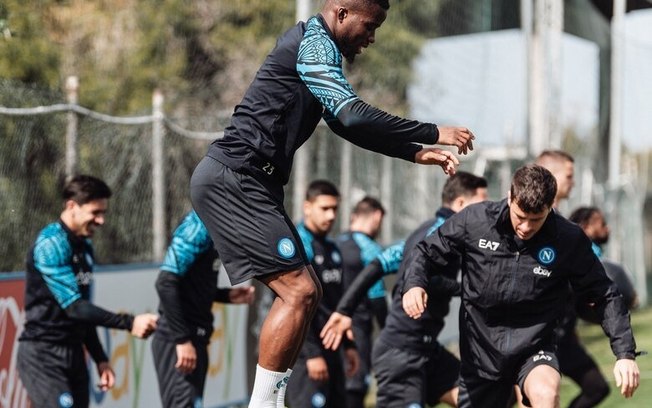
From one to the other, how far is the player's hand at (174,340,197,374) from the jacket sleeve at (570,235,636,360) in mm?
2370

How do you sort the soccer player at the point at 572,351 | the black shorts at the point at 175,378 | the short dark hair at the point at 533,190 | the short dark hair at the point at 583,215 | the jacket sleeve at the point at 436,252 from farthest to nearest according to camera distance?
the short dark hair at the point at 583,215 → the soccer player at the point at 572,351 → the black shorts at the point at 175,378 → the jacket sleeve at the point at 436,252 → the short dark hair at the point at 533,190

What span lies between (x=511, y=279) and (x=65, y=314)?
2595mm

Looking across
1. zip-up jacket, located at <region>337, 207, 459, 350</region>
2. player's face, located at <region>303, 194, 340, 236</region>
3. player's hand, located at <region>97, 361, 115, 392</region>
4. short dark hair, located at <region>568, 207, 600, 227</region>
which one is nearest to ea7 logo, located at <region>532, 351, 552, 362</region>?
zip-up jacket, located at <region>337, 207, 459, 350</region>

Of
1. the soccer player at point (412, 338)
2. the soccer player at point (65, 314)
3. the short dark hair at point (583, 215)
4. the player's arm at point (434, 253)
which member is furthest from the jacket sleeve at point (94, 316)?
the short dark hair at point (583, 215)

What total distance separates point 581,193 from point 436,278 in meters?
14.6

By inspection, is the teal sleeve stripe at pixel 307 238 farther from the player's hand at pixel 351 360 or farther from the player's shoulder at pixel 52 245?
the player's shoulder at pixel 52 245

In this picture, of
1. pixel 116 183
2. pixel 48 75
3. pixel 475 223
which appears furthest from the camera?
pixel 48 75

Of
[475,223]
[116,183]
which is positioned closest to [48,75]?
[116,183]

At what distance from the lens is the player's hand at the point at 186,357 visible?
7395 mm

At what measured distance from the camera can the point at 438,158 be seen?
529cm

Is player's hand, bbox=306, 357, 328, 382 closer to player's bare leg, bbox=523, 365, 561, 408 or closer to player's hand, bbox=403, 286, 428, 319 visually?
player's hand, bbox=403, 286, 428, 319

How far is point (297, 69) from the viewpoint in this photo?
5262 mm

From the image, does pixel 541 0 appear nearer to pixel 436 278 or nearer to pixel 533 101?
pixel 533 101

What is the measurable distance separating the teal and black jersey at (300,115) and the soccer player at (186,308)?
6.53ft
